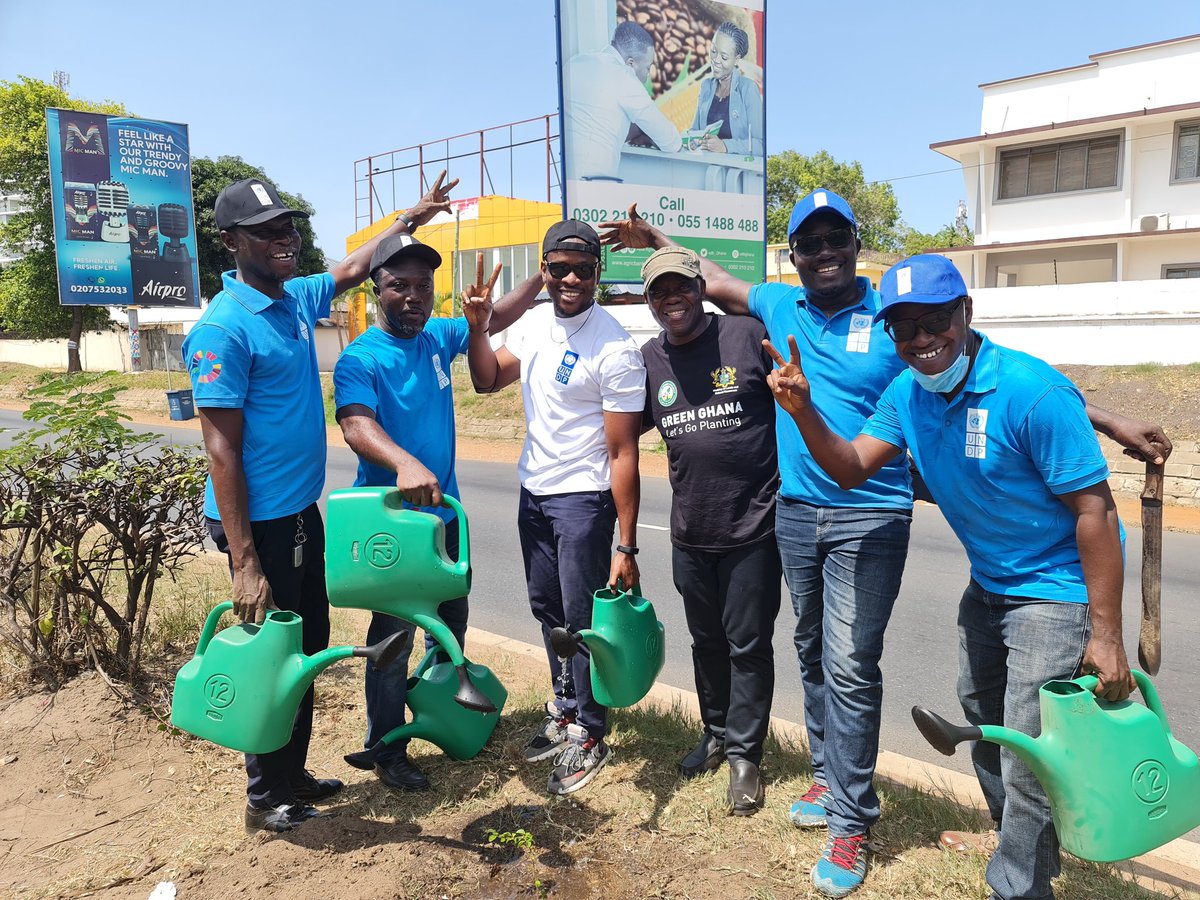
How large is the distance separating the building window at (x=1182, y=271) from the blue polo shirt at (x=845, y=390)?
21469mm

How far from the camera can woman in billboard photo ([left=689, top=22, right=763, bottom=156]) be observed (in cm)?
1159

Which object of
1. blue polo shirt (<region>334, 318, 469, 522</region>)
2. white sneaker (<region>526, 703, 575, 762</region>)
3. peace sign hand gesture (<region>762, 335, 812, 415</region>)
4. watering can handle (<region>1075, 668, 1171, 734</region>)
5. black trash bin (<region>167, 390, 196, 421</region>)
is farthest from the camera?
black trash bin (<region>167, 390, 196, 421</region>)

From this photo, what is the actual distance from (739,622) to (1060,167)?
22.8 meters

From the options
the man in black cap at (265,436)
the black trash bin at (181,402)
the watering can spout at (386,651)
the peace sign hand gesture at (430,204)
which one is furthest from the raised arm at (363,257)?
the black trash bin at (181,402)

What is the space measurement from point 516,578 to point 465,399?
12920 millimetres

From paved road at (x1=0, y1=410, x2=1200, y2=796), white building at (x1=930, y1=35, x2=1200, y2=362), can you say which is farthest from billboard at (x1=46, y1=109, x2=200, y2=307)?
white building at (x1=930, y1=35, x2=1200, y2=362)

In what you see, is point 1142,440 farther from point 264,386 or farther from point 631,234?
point 264,386

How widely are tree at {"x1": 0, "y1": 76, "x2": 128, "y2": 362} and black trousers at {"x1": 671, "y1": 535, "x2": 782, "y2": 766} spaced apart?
108ft

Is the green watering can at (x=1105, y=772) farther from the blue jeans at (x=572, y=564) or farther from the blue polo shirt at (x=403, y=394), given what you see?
the blue polo shirt at (x=403, y=394)

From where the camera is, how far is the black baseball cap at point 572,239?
305 cm

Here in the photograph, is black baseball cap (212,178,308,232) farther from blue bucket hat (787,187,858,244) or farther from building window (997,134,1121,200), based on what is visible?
building window (997,134,1121,200)

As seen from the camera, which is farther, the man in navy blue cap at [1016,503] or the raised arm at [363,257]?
the raised arm at [363,257]

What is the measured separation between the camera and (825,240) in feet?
8.87

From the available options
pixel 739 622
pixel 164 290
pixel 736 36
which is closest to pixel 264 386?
pixel 739 622
